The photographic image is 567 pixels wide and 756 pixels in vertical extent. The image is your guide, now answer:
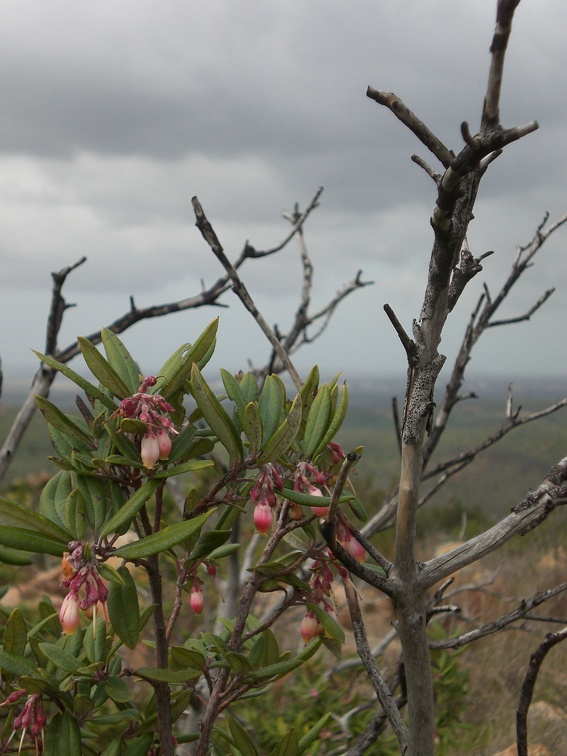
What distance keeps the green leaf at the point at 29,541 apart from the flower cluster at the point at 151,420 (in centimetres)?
14

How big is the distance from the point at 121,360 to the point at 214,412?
22 cm

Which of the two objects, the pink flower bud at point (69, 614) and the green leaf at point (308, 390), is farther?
the green leaf at point (308, 390)

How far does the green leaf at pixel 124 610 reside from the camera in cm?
95

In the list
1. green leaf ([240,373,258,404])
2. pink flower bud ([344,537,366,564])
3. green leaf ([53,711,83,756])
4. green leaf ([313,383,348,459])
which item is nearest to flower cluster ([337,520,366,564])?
pink flower bud ([344,537,366,564])

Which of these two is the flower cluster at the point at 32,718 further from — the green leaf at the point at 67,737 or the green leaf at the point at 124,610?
the green leaf at the point at 124,610

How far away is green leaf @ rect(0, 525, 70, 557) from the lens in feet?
2.76

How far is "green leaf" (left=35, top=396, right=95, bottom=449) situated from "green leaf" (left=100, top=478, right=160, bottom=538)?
14 cm

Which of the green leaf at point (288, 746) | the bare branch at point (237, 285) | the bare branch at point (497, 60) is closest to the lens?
the bare branch at point (497, 60)

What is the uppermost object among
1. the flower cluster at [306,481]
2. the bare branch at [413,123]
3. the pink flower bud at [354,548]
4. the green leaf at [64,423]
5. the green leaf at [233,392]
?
the bare branch at [413,123]

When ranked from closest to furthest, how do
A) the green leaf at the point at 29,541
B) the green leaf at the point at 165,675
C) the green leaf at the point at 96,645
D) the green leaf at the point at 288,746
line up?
1. the green leaf at the point at 29,541
2. the green leaf at the point at 165,675
3. the green leaf at the point at 96,645
4. the green leaf at the point at 288,746

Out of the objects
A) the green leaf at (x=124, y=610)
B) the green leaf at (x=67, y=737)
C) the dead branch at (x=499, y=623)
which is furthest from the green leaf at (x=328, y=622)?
the green leaf at (x=67, y=737)

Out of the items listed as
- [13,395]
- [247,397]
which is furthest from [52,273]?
[13,395]

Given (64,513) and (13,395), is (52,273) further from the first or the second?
(13,395)

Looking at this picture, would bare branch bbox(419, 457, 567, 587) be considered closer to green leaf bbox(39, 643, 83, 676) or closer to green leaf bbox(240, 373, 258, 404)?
green leaf bbox(240, 373, 258, 404)
